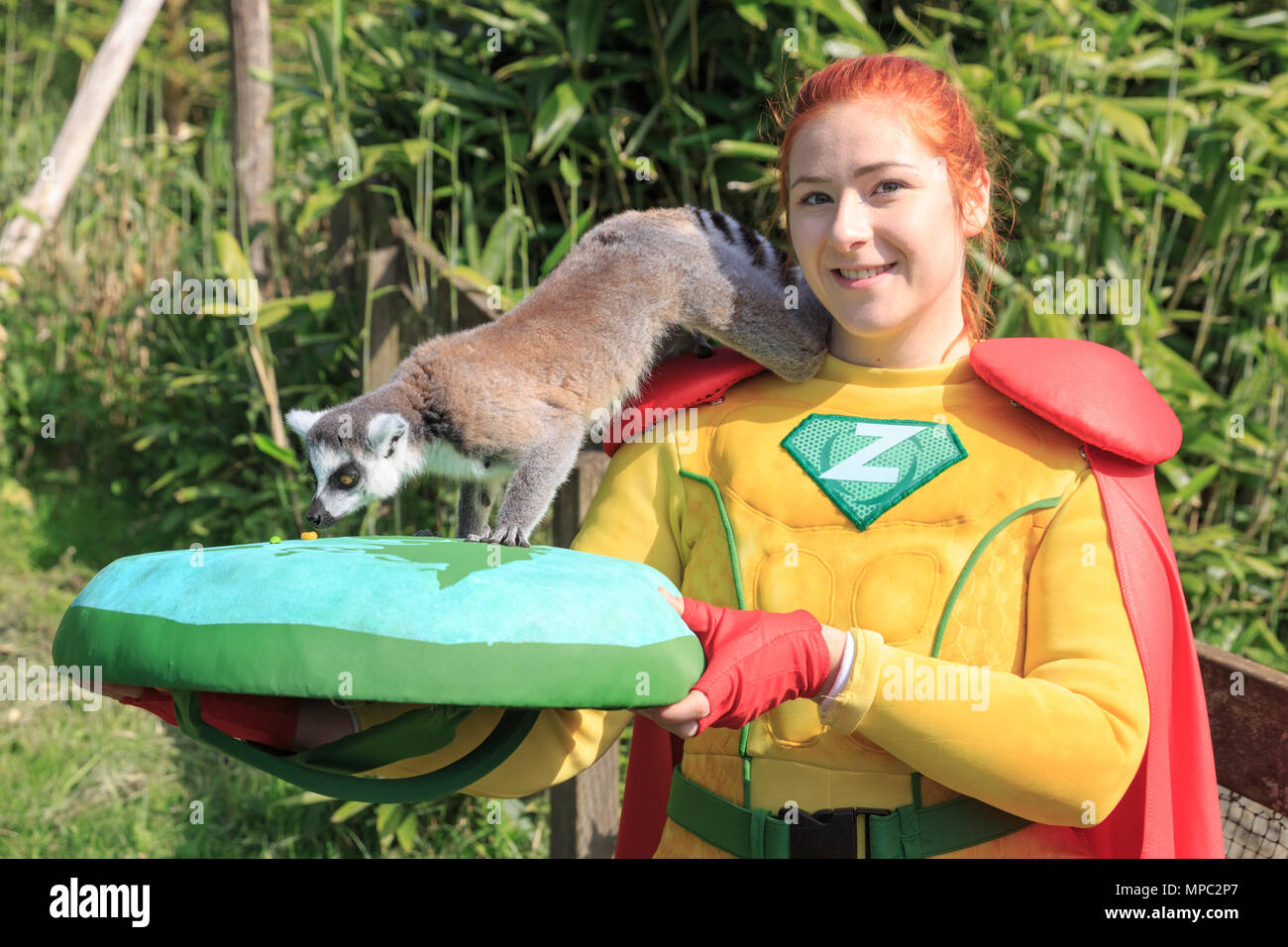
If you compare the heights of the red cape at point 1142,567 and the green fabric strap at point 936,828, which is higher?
the red cape at point 1142,567

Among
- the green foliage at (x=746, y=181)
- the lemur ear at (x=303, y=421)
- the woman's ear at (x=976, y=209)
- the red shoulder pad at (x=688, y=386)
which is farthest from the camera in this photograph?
the green foliage at (x=746, y=181)

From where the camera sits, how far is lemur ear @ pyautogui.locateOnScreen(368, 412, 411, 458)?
2.26m

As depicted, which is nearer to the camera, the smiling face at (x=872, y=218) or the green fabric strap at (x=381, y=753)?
the green fabric strap at (x=381, y=753)

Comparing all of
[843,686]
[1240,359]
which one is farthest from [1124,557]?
[1240,359]

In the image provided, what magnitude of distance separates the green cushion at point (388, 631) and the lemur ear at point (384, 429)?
833mm

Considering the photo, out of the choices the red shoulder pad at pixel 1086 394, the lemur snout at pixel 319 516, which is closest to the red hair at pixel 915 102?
the red shoulder pad at pixel 1086 394

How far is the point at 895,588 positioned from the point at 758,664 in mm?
327

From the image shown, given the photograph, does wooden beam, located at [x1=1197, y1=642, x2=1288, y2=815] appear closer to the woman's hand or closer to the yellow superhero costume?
the yellow superhero costume

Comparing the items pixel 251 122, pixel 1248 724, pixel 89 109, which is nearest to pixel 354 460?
pixel 1248 724

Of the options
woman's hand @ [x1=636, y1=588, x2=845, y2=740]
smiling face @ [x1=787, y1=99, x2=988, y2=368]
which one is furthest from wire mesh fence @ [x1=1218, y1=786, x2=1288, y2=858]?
smiling face @ [x1=787, y1=99, x2=988, y2=368]

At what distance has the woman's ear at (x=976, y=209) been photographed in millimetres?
1745

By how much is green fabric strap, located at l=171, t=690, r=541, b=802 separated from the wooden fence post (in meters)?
1.29

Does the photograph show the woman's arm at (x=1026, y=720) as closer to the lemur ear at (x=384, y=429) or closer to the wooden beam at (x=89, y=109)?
the lemur ear at (x=384, y=429)

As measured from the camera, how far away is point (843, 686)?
4.80ft
